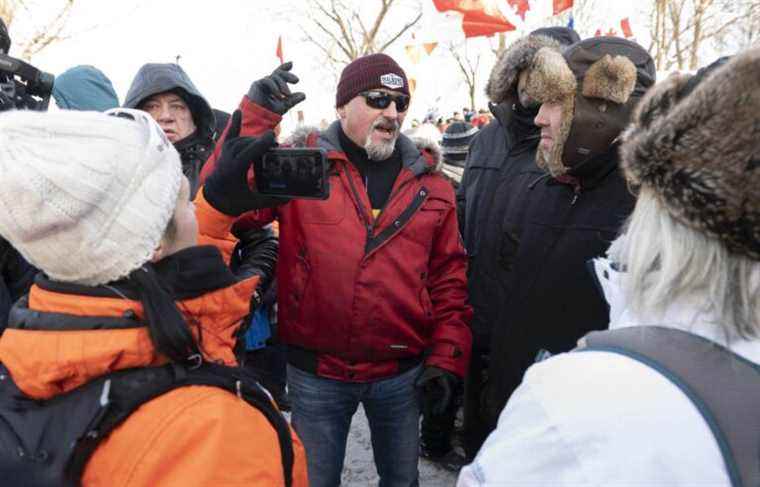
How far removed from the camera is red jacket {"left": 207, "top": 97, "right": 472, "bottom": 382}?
2133mm

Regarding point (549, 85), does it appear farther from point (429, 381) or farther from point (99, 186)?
point (99, 186)

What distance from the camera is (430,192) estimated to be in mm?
2266

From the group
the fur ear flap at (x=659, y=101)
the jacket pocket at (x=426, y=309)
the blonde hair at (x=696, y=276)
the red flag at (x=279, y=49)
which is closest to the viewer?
the blonde hair at (x=696, y=276)

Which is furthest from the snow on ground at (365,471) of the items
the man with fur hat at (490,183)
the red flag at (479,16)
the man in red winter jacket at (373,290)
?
the red flag at (479,16)

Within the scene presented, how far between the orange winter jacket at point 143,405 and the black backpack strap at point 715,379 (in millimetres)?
600

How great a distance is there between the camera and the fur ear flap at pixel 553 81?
1917 mm

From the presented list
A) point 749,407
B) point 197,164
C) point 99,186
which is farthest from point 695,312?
point 197,164

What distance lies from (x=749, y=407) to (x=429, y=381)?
59.8 inches

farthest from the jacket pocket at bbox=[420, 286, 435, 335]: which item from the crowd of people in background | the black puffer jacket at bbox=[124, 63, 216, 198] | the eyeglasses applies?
the black puffer jacket at bbox=[124, 63, 216, 198]

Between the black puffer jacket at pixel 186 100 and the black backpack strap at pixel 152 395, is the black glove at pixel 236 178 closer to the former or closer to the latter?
the black backpack strap at pixel 152 395

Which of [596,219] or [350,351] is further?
[350,351]

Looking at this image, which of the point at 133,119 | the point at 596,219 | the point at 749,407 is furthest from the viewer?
the point at 596,219

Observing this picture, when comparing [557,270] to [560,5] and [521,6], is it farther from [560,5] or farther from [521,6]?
[521,6]

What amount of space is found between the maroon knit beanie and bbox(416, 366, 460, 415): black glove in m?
1.17
